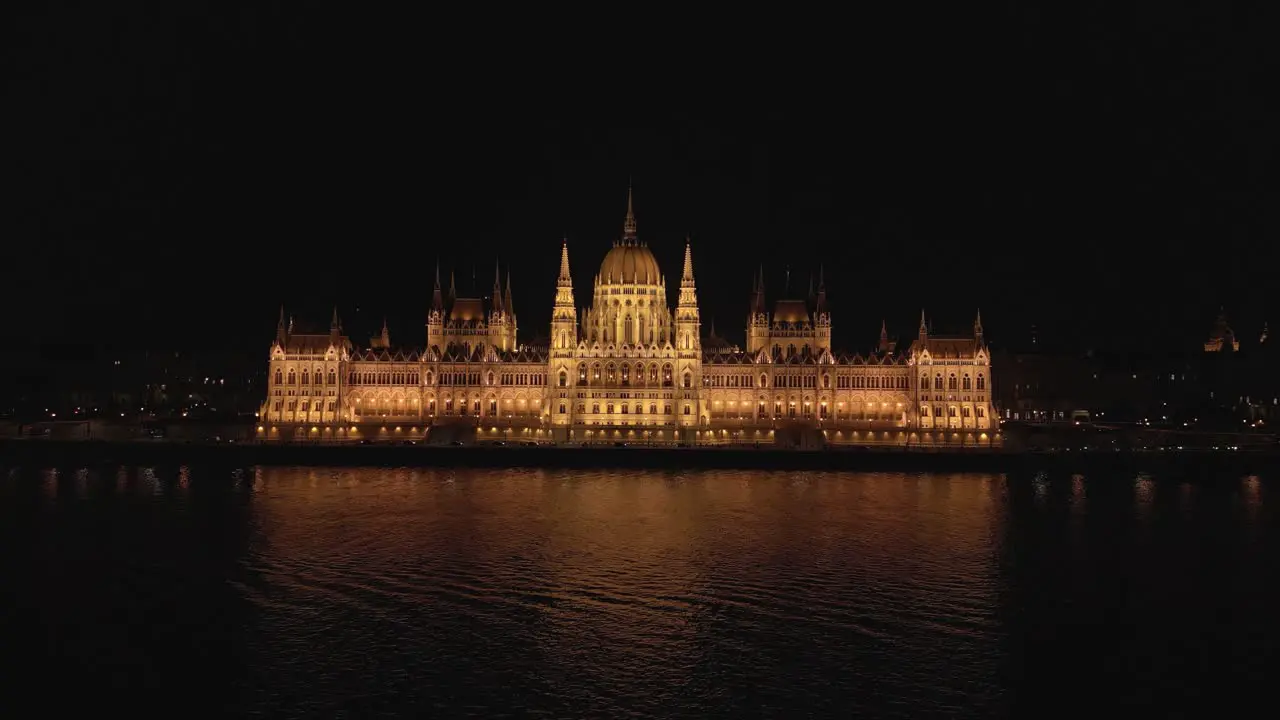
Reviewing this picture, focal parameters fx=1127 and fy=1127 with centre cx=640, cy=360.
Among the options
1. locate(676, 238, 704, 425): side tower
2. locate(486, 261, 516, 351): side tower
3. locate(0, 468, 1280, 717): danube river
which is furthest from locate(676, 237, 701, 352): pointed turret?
locate(0, 468, 1280, 717): danube river

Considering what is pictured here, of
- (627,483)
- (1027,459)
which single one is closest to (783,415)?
(1027,459)

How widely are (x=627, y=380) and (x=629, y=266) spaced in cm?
1225

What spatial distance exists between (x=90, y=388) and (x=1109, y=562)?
10885 centimetres

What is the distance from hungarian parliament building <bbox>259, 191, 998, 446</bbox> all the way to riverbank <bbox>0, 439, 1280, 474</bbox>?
1289 centimetres

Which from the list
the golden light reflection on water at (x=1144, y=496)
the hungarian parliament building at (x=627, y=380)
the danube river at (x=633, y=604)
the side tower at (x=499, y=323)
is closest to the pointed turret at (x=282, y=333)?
the hungarian parliament building at (x=627, y=380)

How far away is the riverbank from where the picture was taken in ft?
248

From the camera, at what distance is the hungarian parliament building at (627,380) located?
9669cm

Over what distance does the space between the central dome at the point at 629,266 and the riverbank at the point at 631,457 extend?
27.6 meters

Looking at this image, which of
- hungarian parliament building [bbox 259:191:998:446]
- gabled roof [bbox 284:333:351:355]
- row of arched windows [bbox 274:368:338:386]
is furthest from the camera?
gabled roof [bbox 284:333:351:355]

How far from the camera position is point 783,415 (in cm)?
9875

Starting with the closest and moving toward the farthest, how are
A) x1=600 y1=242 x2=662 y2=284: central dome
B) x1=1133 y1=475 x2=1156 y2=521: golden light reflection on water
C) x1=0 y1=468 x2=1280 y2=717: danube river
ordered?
1. x1=0 y1=468 x2=1280 y2=717: danube river
2. x1=1133 y1=475 x2=1156 y2=521: golden light reflection on water
3. x1=600 y1=242 x2=662 y2=284: central dome

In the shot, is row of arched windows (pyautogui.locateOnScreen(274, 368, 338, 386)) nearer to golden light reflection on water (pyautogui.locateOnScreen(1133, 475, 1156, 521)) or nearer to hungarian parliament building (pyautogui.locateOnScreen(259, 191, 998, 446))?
hungarian parliament building (pyautogui.locateOnScreen(259, 191, 998, 446))

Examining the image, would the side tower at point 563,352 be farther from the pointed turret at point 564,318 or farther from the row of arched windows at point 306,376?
the row of arched windows at point 306,376

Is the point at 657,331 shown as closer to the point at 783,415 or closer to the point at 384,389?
the point at 783,415
